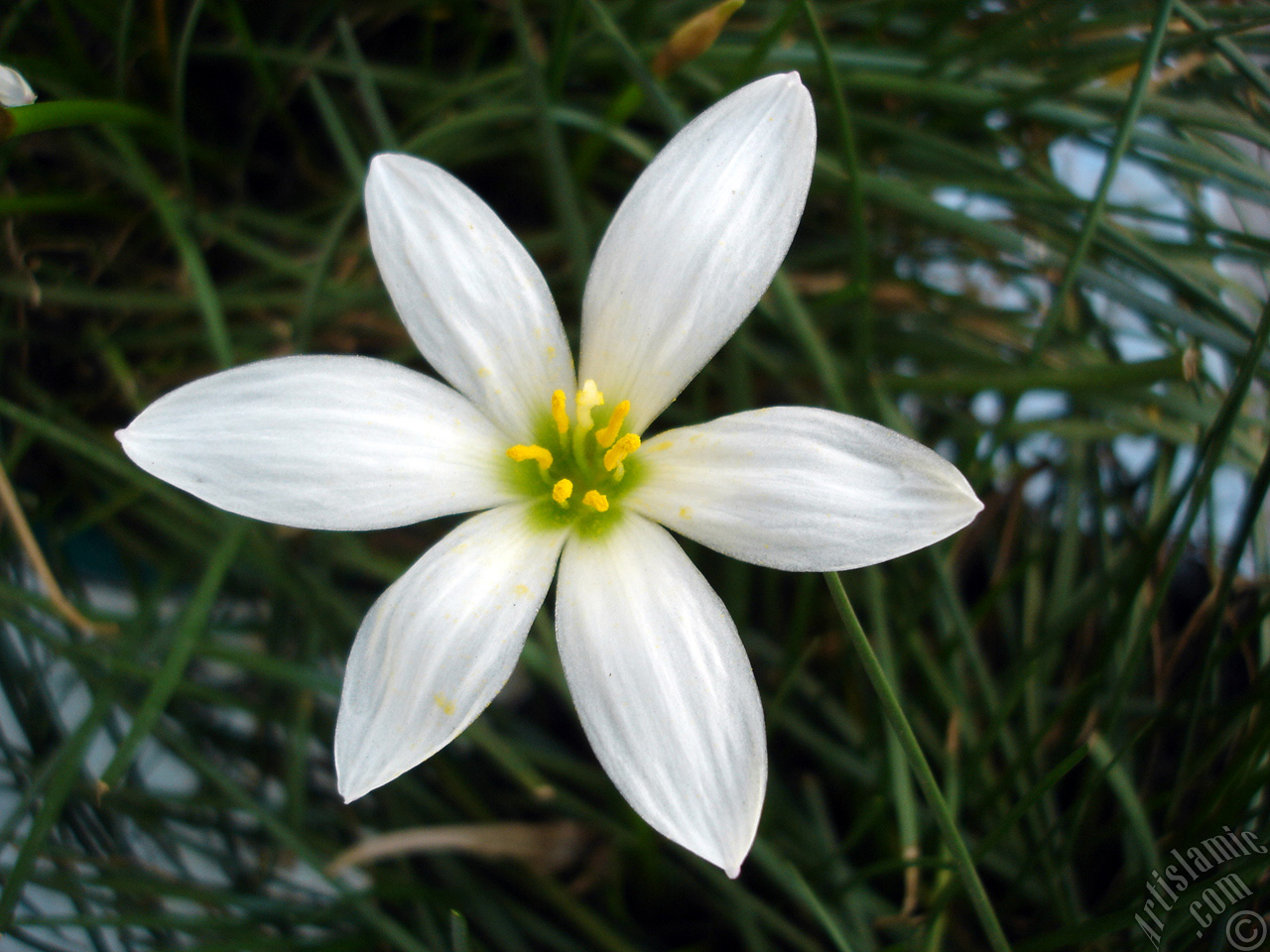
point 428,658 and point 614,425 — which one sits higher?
point 614,425

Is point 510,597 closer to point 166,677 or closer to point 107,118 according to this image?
point 166,677

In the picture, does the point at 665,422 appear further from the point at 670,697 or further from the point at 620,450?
the point at 670,697

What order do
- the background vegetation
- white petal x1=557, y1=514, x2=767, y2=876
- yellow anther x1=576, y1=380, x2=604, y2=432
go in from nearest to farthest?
white petal x1=557, y1=514, x2=767, y2=876 → yellow anther x1=576, y1=380, x2=604, y2=432 → the background vegetation

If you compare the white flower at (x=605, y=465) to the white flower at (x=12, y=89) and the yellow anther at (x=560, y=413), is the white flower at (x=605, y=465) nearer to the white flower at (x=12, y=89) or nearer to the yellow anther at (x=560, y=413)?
the yellow anther at (x=560, y=413)

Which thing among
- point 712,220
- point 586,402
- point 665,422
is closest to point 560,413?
point 586,402
